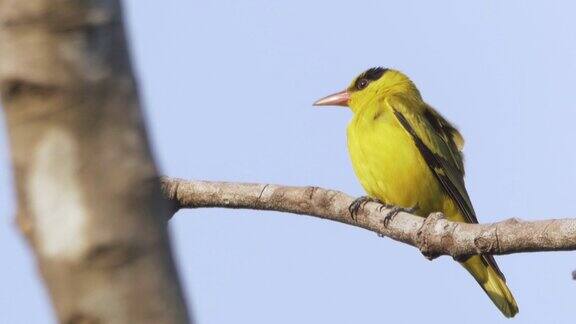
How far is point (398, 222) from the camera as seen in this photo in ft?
13.0

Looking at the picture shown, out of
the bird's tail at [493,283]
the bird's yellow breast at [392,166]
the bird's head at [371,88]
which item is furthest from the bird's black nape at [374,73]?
the bird's tail at [493,283]

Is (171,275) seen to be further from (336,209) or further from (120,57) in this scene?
(336,209)

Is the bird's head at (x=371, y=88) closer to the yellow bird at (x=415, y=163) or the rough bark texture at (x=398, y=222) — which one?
the yellow bird at (x=415, y=163)

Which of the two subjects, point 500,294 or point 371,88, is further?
point 371,88

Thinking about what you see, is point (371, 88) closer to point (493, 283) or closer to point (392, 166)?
point (392, 166)

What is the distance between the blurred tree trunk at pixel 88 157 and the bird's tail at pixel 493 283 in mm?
5338

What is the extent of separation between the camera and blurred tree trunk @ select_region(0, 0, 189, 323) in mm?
993

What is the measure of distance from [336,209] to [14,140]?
126 inches

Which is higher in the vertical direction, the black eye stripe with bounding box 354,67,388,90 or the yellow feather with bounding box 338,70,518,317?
the black eye stripe with bounding box 354,67,388,90

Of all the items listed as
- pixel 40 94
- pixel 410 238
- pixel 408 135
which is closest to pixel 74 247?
pixel 40 94

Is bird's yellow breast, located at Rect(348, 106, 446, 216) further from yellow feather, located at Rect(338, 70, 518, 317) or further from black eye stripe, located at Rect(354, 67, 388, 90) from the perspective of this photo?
black eye stripe, located at Rect(354, 67, 388, 90)

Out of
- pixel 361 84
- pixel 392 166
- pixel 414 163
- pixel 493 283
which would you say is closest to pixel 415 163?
pixel 414 163

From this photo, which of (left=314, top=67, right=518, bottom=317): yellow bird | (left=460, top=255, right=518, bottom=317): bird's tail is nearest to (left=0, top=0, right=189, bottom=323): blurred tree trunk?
(left=314, top=67, right=518, bottom=317): yellow bird

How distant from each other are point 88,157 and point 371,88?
6.71m
